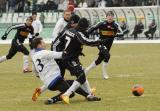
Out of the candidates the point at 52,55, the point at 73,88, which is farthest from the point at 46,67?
the point at 73,88

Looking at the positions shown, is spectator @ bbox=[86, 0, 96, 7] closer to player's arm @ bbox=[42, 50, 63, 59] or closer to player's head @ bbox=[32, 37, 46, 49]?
player's head @ bbox=[32, 37, 46, 49]

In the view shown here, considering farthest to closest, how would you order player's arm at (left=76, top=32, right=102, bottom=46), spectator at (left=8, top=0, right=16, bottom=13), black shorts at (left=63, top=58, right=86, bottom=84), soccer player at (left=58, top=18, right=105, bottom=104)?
spectator at (left=8, top=0, right=16, bottom=13)
player's arm at (left=76, top=32, right=102, bottom=46)
black shorts at (left=63, top=58, right=86, bottom=84)
soccer player at (left=58, top=18, right=105, bottom=104)

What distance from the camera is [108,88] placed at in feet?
55.8

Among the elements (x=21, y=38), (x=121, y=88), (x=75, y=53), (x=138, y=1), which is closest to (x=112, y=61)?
(x=21, y=38)

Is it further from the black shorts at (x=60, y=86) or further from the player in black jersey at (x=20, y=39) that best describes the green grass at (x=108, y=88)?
the player in black jersey at (x=20, y=39)

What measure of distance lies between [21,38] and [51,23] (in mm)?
26160

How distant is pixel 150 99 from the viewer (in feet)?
47.2

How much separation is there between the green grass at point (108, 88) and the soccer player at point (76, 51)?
363mm

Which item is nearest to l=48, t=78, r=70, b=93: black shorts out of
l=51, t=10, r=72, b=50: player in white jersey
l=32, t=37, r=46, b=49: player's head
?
l=32, t=37, r=46, b=49: player's head

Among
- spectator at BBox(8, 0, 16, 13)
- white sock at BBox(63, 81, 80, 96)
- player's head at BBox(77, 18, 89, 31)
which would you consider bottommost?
spectator at BBox(8, 0, 16, 13)

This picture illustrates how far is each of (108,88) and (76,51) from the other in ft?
8.61

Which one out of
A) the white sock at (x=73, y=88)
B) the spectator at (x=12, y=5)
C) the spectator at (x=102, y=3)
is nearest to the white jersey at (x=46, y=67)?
the white sock at (x=73, y=88)

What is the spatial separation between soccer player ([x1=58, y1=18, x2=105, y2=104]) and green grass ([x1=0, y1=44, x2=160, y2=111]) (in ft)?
1.19

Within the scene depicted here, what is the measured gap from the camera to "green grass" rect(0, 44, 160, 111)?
43.9ft
